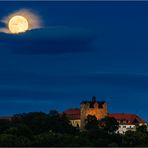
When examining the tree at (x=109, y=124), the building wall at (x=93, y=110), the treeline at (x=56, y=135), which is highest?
the building wall at (x=93, y=110)

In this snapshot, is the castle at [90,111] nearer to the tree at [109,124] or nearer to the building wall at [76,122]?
the building wall at [76,122]

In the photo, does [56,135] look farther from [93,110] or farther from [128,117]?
[128,117]

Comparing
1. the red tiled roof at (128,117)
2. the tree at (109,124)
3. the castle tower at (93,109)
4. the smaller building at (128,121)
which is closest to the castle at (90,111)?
the castle tower at (93,109)

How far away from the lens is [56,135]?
72.7 m

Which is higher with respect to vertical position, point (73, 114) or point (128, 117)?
point (73, 114)

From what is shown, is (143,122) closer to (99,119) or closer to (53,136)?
(99,119)

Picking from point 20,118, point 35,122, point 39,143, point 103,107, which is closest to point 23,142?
point 39,143

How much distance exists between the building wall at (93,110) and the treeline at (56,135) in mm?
5495

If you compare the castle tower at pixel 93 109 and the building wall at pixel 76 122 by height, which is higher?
the castle tower at pixel 93 109

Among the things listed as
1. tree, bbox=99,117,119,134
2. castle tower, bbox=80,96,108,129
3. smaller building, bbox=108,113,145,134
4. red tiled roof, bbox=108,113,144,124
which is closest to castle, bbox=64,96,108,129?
castle tower, bbox=80,96,108,129

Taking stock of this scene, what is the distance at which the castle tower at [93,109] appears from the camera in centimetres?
11375

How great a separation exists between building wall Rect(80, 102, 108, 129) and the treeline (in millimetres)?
5495

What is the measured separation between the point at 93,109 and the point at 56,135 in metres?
42.9

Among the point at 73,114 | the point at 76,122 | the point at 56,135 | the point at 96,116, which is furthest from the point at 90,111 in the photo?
the point at 56,135
